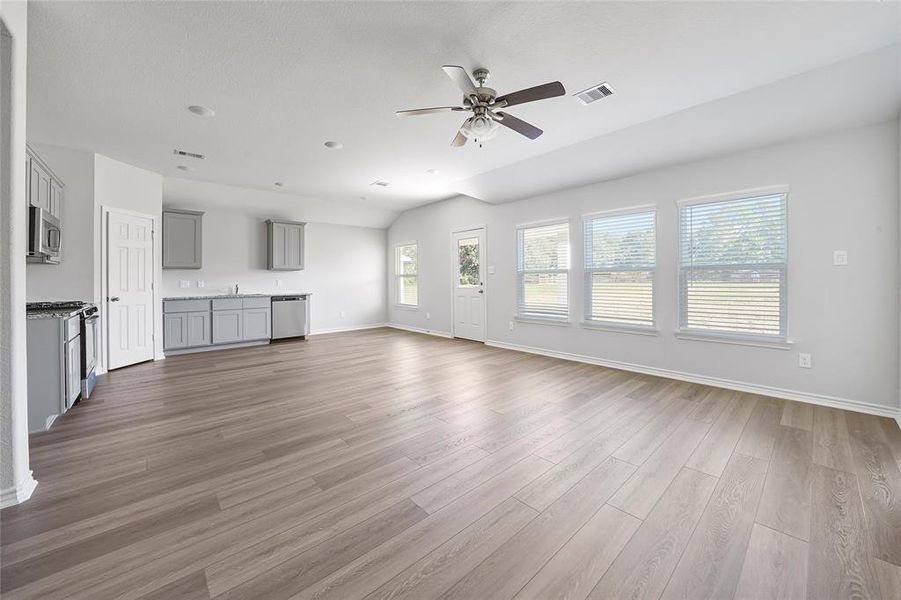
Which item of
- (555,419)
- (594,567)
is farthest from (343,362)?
(594,567)

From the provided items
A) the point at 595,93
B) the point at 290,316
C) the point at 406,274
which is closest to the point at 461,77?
the point at 595,93

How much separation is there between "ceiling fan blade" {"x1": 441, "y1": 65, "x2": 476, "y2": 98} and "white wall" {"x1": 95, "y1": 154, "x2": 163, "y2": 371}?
15.0 feet

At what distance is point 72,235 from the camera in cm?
404

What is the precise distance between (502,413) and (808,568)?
6.30 feet

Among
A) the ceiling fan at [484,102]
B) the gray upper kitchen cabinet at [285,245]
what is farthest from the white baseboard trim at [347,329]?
the ceiling fan at [484,102]

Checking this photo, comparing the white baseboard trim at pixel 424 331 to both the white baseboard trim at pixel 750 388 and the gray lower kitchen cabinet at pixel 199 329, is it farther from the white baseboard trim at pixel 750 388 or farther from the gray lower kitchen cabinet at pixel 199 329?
the gray lower kitchen cabinet at pixel 199 329

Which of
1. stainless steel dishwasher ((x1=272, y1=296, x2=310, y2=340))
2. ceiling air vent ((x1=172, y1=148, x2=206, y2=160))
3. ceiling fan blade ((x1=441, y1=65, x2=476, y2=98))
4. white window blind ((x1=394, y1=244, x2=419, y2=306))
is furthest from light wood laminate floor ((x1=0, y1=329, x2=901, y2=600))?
white window blind ((x1=394, y1=244, x2=419, y2=306))

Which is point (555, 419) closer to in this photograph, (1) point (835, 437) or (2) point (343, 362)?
(1) point (835, 437)

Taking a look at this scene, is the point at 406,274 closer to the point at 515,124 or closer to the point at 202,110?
the point at 202,110

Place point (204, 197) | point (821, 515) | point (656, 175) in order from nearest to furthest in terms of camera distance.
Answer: point (821, 515) → point (656, 175) → point (204, 197)

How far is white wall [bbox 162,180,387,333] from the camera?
20.4ft

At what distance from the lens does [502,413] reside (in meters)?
3.08

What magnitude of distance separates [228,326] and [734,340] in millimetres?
7060

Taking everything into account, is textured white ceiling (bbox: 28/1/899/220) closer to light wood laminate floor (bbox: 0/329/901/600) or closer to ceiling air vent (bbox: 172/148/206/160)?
ceiling air vent (bbox: 172/148/206/160)
